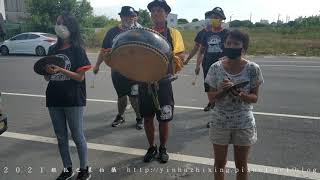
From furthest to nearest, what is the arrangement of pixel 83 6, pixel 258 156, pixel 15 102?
pixel 83 6 < pixel 15 102 < pixel 258 156

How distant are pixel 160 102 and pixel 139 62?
34.2 inches

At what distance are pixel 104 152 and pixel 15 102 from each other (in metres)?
4.05

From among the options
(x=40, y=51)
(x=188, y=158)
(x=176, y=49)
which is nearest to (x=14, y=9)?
(x=40, y=51)

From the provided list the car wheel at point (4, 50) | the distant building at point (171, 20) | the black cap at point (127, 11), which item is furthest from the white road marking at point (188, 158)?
the car wheel at point (4, 50)

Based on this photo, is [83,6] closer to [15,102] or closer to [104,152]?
[15,102]

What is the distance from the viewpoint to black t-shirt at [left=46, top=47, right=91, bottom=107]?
163 inches

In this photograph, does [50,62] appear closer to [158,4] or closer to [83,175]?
[83,175]

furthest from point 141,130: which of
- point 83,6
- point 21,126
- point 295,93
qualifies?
point 83,6

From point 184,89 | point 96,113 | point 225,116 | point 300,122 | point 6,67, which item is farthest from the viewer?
point 6,67

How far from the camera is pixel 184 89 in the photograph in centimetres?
1024

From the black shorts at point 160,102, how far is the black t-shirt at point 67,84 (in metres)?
0.90

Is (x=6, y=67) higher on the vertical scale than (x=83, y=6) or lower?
lower

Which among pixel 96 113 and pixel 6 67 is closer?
pixel 96 113

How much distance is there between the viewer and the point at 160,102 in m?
4.86
